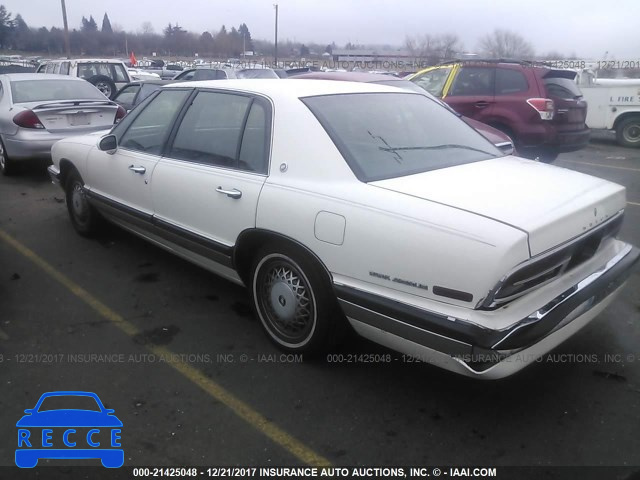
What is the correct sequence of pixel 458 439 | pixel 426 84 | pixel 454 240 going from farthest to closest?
1. pixel 426 84
2. pixel 458 439
3. pixel 454 240

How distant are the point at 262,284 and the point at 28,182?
5.99m

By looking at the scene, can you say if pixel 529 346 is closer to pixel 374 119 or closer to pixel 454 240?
pixel 454 240

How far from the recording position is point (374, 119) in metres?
3.33

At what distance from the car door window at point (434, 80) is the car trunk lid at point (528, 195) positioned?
6.00 metres

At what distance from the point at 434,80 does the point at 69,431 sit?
8.14 meters

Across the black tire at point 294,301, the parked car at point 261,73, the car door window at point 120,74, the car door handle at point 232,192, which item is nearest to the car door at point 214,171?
the car door handle at point 232,192

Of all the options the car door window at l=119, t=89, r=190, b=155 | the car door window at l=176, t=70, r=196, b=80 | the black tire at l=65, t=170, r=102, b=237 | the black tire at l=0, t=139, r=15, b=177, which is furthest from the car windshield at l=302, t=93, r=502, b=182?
the car door window at l=176, t=70, r=196, b=80

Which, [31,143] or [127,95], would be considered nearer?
[31,143]

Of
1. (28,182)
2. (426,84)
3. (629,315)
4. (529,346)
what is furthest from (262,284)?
(426,84)

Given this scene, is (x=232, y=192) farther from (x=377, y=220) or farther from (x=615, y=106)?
(x=615, y=106)

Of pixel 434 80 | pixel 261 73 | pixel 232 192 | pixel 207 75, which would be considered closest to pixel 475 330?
pixel 232 192

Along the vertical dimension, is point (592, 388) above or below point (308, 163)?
below

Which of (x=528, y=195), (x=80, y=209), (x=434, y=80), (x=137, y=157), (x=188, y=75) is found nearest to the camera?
(x=528, y=195)

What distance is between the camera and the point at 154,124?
4203 millimetres
